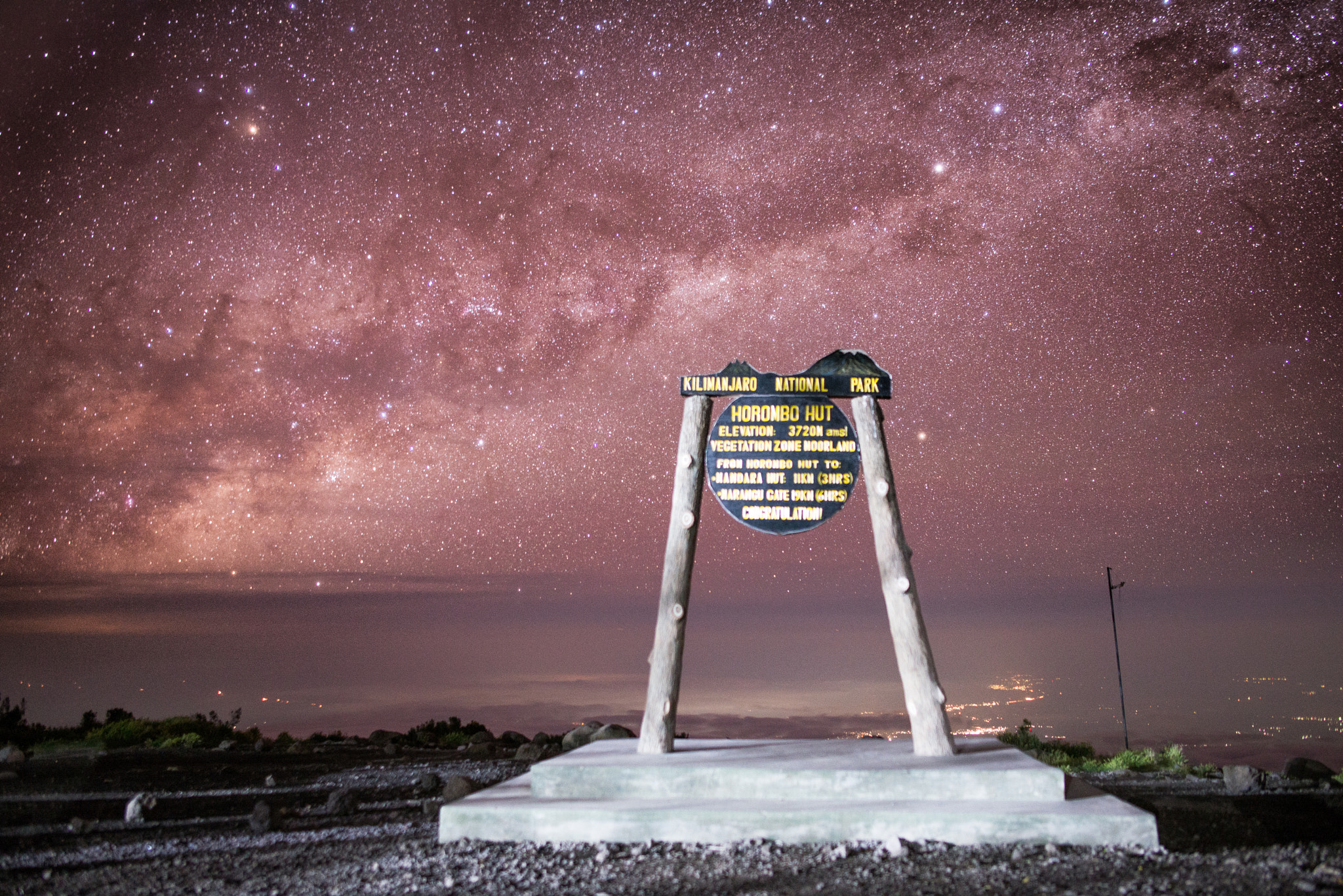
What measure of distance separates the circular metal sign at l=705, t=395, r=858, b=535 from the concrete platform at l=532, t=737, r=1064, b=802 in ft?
7.67

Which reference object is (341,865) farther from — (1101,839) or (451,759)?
(451,759)

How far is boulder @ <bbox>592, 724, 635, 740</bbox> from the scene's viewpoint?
14.4m

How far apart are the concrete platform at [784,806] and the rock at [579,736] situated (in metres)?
6.50

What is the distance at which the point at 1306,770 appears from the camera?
1168 cm

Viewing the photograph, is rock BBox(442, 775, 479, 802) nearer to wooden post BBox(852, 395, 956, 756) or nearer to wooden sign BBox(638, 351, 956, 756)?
wooden sign BBox(638, 351, 956, 756)

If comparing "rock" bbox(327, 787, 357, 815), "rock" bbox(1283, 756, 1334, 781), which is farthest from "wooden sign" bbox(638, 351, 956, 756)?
"rock" bbox(1283, 756, 1334, 781)

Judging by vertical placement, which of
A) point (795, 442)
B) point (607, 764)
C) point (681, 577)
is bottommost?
point (607, 764)

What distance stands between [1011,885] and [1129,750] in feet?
31.9

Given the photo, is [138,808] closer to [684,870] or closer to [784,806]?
[684,870]

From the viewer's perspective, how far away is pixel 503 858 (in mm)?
6949

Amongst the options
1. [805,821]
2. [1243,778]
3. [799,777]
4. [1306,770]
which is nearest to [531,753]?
[799,777]

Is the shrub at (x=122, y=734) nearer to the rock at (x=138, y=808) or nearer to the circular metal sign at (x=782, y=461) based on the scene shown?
the rock at (x=138, y=808)

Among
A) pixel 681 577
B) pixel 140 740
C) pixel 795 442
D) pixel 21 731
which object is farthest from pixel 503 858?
pixel 21 731

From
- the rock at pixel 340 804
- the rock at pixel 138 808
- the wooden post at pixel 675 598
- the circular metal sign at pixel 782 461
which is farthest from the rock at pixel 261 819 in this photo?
the circular metal sign at pixel 782 461
